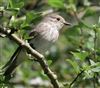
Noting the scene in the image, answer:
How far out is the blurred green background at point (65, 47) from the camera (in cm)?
282

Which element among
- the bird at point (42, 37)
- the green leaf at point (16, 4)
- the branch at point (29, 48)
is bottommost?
the bird at point (42, 37)

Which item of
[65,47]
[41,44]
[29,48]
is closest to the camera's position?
[29,48]

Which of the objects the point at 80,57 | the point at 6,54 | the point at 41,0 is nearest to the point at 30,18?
the point at 80,57

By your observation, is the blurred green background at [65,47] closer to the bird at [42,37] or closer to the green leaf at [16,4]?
the green leaf at [16,4]

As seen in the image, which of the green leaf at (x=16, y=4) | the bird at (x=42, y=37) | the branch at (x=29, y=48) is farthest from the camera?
the bird at (x=42, y=37)

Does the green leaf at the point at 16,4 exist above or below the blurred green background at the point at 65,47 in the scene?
above

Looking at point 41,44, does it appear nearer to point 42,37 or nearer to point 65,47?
point 42,37

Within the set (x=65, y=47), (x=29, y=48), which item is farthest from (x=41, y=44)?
(x=65, y=47)

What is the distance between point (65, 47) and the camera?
5656 mm

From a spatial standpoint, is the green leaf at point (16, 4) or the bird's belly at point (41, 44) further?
the bird's belly at point (41, 44)

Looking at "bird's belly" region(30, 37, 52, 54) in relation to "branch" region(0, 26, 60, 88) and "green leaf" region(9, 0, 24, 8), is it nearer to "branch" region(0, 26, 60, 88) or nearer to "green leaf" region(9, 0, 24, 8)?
"branch" region(0, 26, 60, 88)

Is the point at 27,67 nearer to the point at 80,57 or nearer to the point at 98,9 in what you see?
the point at 98,9

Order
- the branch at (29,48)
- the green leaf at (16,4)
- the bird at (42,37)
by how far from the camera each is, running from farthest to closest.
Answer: the bird at (42,37), the green leaf at (16,4), the branch at (29,48)

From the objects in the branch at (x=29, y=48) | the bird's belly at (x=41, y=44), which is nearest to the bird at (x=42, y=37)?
the bird's belly at (x=41, y=44)
